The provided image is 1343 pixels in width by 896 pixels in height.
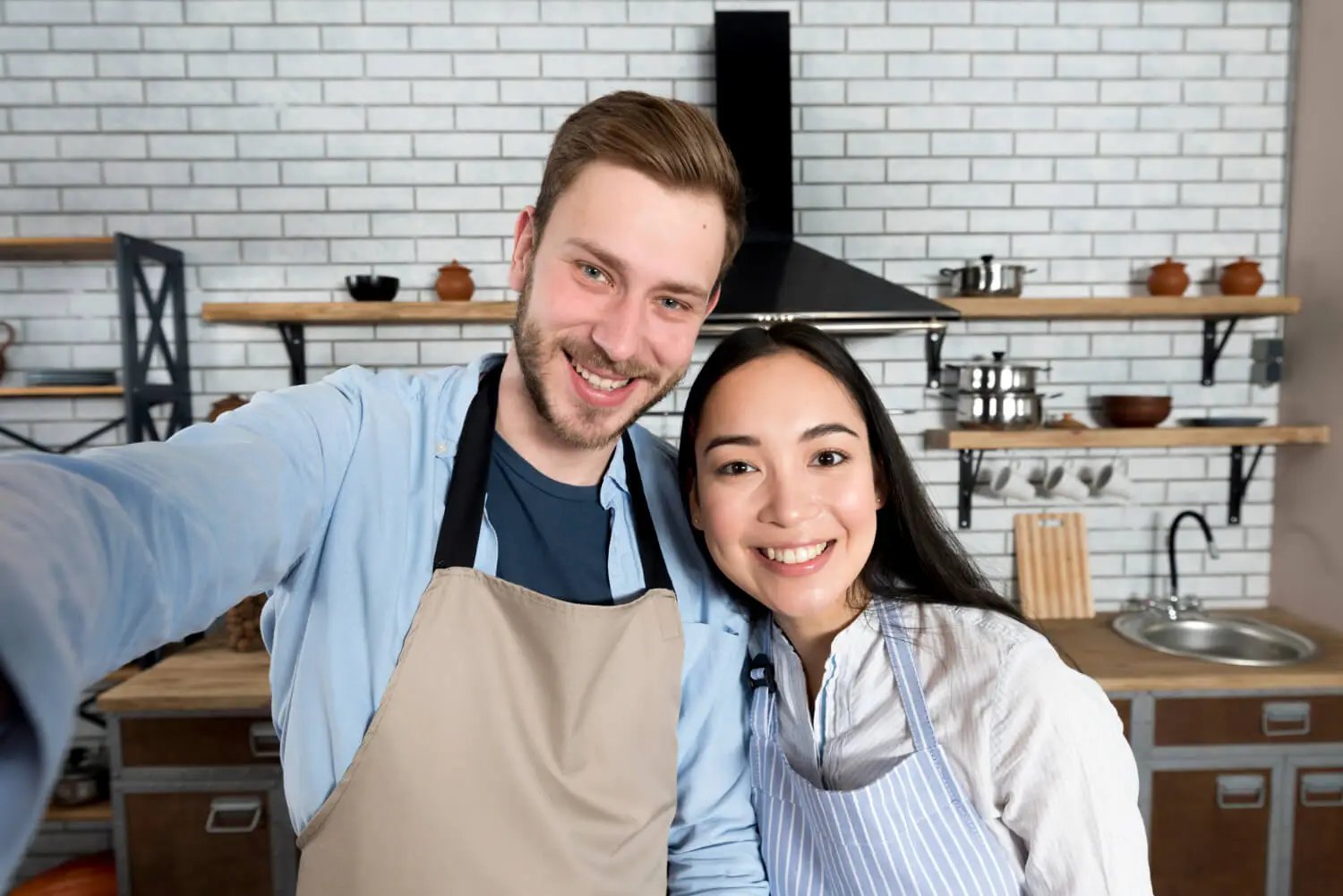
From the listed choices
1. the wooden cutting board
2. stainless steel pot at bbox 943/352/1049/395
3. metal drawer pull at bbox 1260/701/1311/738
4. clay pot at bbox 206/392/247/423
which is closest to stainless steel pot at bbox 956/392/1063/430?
stainless steel pot at bbox 943/352/1049/395

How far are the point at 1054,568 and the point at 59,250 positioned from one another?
3806 mm

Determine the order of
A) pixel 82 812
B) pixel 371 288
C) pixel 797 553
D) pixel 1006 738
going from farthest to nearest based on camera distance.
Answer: pixel 371 288, pixel 82 812, pixel 797 553, pixel 1006 738

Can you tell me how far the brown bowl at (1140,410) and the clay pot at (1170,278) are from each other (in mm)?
390

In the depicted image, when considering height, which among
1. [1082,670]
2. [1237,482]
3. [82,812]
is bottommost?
[82,812]

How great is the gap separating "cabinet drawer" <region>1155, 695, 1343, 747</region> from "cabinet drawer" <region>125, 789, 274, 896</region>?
8.77 feet

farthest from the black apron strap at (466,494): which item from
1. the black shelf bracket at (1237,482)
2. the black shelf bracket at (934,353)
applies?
the black shelf bracket at (1237,482)

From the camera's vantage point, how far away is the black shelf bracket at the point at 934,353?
287 cm

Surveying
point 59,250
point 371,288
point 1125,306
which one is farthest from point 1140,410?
point 59,250

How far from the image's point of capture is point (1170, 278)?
9.10 ft

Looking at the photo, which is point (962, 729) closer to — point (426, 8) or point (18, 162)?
point (426, 8)

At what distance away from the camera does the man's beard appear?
1.17 metres

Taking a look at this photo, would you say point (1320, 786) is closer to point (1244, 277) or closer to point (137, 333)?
point (1244, 277)

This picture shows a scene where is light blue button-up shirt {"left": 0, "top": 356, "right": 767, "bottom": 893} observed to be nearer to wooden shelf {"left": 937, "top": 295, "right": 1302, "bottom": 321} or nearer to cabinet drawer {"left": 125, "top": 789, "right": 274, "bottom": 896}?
cabinet drawer {"left": 125, "top": 789, "right": 274, "bottom": 896}

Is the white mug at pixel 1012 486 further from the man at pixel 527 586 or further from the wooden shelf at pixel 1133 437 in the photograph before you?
the man at pixel 527 586
